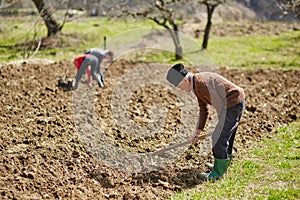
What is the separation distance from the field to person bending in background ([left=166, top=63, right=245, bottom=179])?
0.42 meters

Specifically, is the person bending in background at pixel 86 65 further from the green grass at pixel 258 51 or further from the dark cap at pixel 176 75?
the green grass at pixel 258 51

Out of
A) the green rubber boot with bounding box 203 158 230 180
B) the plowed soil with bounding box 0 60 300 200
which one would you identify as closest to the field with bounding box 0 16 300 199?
the plowed soil with bounding box 0 60 300 200

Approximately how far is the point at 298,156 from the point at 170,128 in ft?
7.08

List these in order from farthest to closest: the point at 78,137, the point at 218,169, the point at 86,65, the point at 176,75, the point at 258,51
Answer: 1. the point at 258,51
2. the point at 86,65
3. the point at 78,137
4. the point at 218,169
5. the point at 176,75

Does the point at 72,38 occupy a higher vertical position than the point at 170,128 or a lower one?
lower

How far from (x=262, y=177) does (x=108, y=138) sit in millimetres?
2425

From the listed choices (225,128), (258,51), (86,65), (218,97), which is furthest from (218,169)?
(258,51)

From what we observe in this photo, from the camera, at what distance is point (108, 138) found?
21.5 ft

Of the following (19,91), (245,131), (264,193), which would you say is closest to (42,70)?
(19,91)

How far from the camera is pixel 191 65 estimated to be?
13.3 meters

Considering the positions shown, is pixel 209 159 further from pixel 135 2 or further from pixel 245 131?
pixel 135 2

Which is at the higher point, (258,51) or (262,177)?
(262,177)

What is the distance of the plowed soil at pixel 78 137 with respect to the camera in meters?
4.97

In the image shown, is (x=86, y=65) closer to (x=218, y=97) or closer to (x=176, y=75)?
(x=176, y=75)
